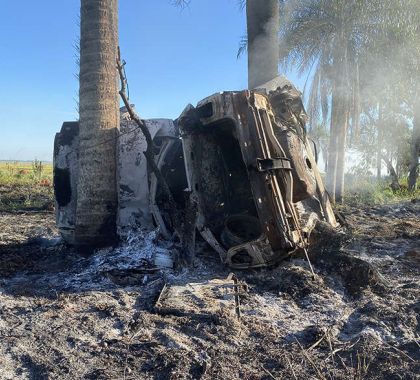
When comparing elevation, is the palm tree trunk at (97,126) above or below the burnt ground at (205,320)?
above

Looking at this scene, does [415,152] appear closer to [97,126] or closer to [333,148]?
[333,148]

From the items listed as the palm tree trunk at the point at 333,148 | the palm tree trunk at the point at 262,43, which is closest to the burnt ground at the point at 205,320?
the palm tree trunk at the point at 262,43

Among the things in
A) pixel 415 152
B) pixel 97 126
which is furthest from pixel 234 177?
pixel 415 152

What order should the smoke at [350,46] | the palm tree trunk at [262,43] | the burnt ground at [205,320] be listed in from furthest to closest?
the smoke at [350,46], the palm tree trunk at [262,43], the burnt ground at [205,320]

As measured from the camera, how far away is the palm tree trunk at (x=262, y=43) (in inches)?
319

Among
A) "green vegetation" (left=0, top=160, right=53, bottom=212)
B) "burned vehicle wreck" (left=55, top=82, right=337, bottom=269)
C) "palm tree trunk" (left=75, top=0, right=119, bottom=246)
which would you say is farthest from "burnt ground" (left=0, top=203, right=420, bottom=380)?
"green vegetation" (left=0, top=160, right=53, bottom=212)

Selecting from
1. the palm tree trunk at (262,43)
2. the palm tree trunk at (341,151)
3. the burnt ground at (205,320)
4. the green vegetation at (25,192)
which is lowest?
the burnt ground at (205,320)

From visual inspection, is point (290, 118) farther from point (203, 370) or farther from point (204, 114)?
point (203, 370)

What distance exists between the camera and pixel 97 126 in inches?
208

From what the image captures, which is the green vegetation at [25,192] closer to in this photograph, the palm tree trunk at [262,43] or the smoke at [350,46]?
the palm tree trunk at [262,43]

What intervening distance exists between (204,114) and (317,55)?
9995 millimetres

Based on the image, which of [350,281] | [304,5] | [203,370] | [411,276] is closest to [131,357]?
[203,370]

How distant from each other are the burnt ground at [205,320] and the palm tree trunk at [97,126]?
418 mm

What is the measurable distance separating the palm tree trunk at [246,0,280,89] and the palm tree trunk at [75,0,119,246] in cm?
340
